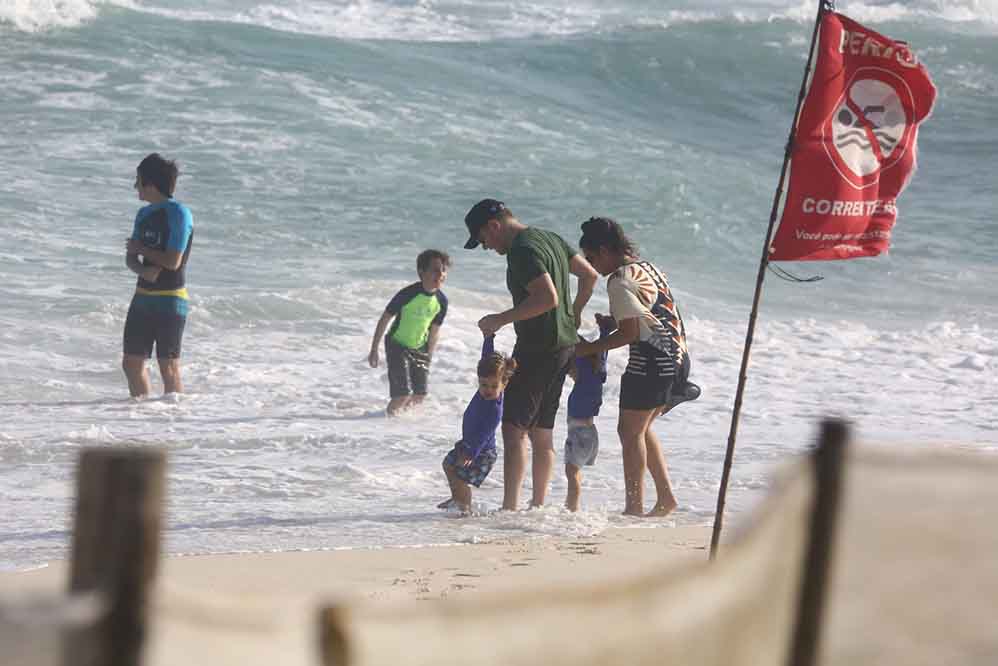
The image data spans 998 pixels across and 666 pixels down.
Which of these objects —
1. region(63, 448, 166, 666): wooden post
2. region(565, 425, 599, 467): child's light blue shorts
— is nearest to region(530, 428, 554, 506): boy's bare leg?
region(565, 425, 599, 467): child's light blue shorts

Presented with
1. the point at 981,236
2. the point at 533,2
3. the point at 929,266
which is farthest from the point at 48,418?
the point at 533,2

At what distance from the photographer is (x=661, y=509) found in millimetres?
7266

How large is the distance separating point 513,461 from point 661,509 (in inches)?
31.3

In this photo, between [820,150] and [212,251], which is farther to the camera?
[212,251]

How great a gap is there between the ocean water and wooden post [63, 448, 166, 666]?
4635mm

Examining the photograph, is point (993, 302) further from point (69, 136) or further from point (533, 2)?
point (533, 2)

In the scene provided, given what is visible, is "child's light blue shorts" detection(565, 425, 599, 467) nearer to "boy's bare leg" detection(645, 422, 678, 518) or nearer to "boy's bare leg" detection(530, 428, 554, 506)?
"boy's bare leg" detection(530, 428, 554, 506)

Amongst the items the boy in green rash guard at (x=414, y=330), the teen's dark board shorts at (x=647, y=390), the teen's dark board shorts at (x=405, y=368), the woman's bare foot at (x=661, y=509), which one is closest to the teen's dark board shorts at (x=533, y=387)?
the teen's dark board shorts at (x=647, y=390)

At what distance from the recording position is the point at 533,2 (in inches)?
1309

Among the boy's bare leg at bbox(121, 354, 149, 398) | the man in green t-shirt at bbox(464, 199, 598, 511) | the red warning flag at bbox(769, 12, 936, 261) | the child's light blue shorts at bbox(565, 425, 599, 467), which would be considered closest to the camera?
the red warning flag at bbox(769, 12, 936, 261)

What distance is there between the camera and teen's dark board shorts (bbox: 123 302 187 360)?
9.22 metres

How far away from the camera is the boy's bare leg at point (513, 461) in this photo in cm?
693

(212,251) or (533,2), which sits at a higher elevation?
(533,2)

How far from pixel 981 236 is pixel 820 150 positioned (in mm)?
16249
